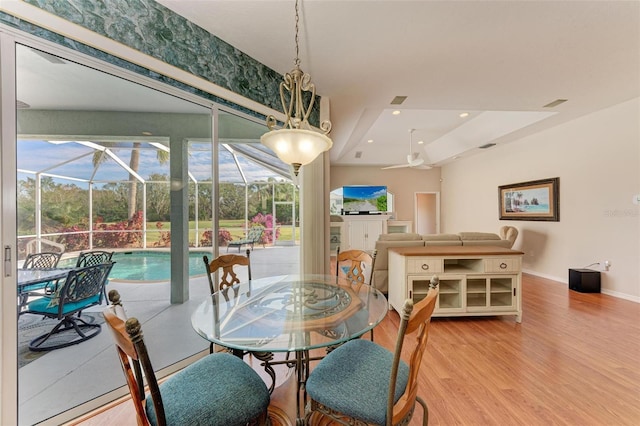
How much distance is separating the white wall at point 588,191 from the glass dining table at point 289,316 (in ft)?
14.6

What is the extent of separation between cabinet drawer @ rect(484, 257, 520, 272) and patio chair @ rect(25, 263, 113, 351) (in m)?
3.72

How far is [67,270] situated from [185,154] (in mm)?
1366

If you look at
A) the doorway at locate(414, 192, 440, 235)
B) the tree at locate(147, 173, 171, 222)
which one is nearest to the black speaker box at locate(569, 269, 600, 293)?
the doorway at locate(414, 192, 440, 235)

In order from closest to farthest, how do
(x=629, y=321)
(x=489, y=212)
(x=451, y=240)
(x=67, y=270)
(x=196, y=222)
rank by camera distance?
(x=67, y=270) → (x=196, y=222) → (x=629, y=321) → (x=451, y=240) → (x=489, y=212)

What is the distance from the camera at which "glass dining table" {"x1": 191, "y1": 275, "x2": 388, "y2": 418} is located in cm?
121

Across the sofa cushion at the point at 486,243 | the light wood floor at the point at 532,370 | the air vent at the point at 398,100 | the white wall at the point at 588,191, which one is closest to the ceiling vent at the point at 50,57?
the light wood floor at the point at 532,370

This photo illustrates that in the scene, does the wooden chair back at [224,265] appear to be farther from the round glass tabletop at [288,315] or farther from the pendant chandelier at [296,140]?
the pendant chandelier at [296,140]

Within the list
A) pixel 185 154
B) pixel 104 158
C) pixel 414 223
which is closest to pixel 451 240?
pixel 185 154

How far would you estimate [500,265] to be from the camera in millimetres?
2891

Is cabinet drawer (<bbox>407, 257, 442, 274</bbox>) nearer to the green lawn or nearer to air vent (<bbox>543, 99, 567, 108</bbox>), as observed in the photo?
the green lawn

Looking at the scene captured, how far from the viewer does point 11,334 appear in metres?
1.29

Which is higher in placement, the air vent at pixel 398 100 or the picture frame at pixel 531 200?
the air vent at pixel 398 100

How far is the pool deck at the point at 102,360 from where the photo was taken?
1.56 metres

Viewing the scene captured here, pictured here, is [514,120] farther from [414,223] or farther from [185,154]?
[185,154]
